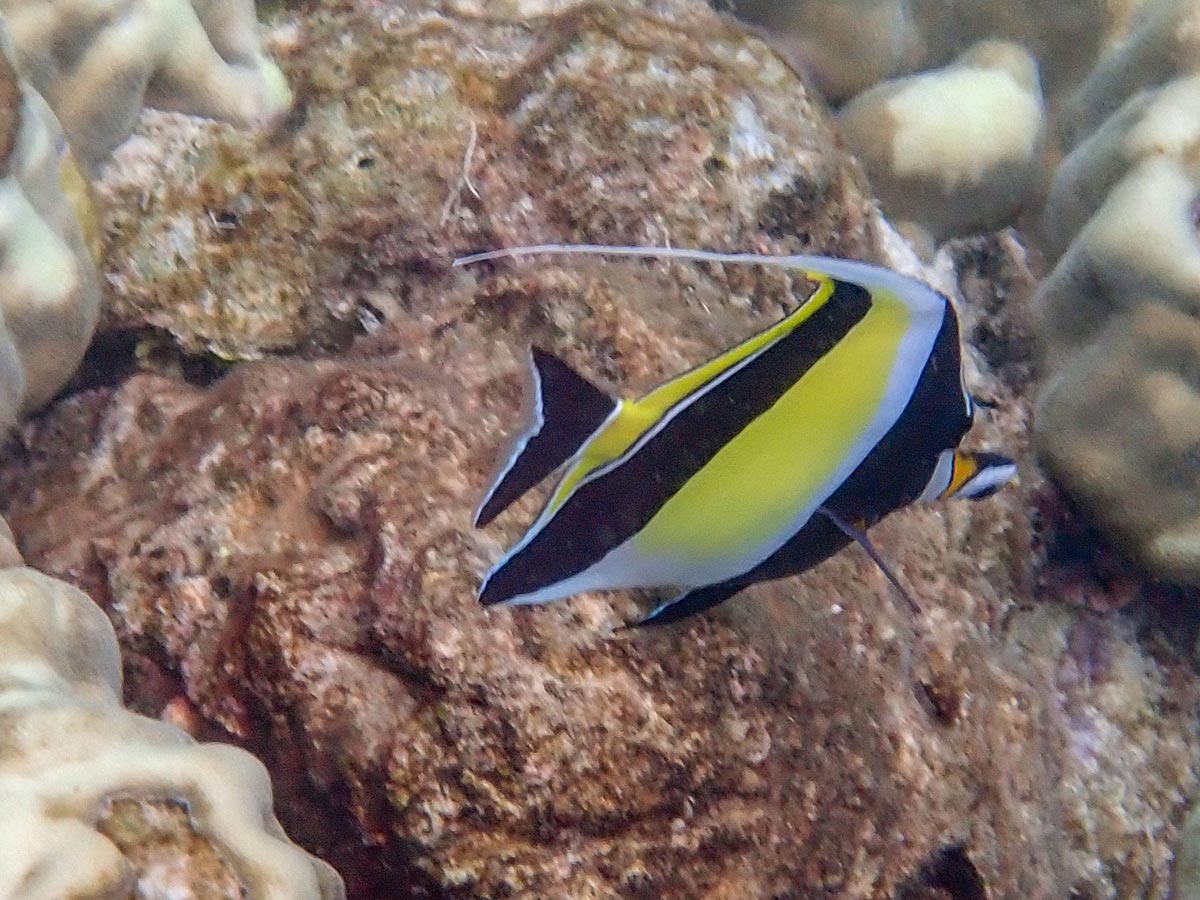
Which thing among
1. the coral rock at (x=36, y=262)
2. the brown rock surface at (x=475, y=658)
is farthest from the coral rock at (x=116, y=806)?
the coral rock at (x=36, y=262)

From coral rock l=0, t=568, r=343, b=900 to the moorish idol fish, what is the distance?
0.64 meters

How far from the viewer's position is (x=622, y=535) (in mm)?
1203

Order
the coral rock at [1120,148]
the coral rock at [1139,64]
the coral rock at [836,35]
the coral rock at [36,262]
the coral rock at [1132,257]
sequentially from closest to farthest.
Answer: the coral rock at [36,262] → the coral rock at [1132,257] → the coral rock at [1120,148] → the coral rock at [1139,64] → the coral rock at [836,35]

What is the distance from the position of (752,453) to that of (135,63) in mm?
2165

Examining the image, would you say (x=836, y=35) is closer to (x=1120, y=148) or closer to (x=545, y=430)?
(x=1120, y=148)

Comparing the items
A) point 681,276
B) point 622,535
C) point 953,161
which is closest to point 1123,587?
point 953,161

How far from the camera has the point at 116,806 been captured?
1.37 metres

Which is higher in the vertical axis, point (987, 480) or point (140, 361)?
point (987, 480)

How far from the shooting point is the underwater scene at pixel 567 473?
52.5 inches

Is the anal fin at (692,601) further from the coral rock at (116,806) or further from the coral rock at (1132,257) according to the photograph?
the coral rock at (1132,257)

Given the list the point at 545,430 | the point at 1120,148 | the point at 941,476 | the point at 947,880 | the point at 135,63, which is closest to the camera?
the point at 545,430

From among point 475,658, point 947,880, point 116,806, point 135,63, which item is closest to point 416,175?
point 135,63

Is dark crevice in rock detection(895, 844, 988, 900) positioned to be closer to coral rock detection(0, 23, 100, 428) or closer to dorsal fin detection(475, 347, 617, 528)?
dorsal fin detection(475, 347, 617, 528)

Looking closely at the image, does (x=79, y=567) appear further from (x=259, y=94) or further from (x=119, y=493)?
(x=259, y=94)
